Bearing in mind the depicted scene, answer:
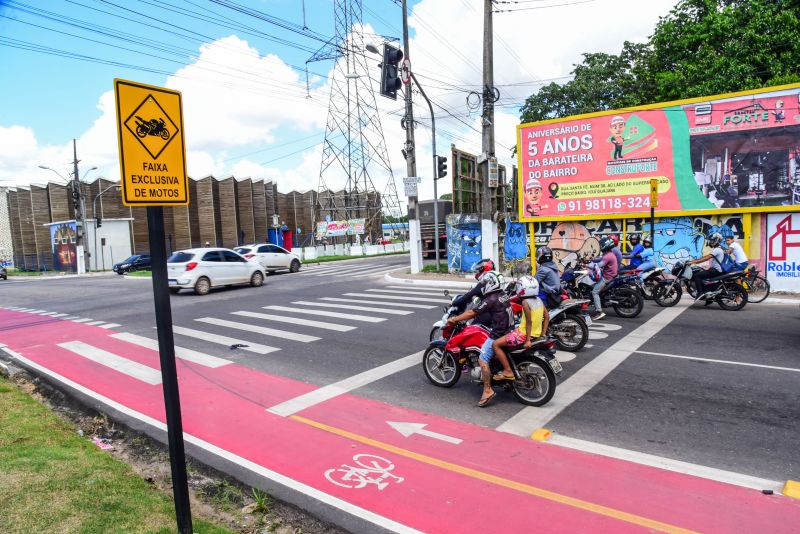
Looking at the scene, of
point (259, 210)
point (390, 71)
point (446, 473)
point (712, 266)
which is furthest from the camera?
point (259, 210)

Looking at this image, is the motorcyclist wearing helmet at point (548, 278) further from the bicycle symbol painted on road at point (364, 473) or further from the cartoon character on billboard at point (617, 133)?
the cartoon character on billboard at point (617, 133)

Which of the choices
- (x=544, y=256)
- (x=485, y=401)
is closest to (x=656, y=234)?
(x=544, y=256)

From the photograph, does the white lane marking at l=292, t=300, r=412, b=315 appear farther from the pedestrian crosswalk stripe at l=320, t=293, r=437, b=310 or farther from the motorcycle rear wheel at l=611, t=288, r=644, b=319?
the motorcycle rear wheel at l=611, t=288, r=644, b=319

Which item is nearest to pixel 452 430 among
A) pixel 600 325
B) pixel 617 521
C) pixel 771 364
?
pixel 617 521

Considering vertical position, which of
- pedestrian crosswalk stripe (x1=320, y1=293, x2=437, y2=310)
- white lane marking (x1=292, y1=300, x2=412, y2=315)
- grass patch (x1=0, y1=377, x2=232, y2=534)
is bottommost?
pedestrian crosswalk stripe (x1=320, y1=293, x2=437, y2=310)

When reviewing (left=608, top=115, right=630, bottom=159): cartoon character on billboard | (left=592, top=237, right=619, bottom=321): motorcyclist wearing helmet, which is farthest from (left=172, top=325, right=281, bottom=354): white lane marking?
(left=608, top=115, right=630, bottom=159): cartoon character on billboard

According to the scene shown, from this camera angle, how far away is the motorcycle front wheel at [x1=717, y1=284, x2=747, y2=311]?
1249 centimetres

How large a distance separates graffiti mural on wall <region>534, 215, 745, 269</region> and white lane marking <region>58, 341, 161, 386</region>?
36.2 ft

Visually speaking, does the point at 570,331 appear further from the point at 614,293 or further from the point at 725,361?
the point at 614,293

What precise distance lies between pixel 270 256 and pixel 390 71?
15.4 meters

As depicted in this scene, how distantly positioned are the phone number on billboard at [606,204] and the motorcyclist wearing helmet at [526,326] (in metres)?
11.5

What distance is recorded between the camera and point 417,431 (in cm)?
602

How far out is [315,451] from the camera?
557cm

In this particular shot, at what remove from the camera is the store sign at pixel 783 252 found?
1473 centimetres
